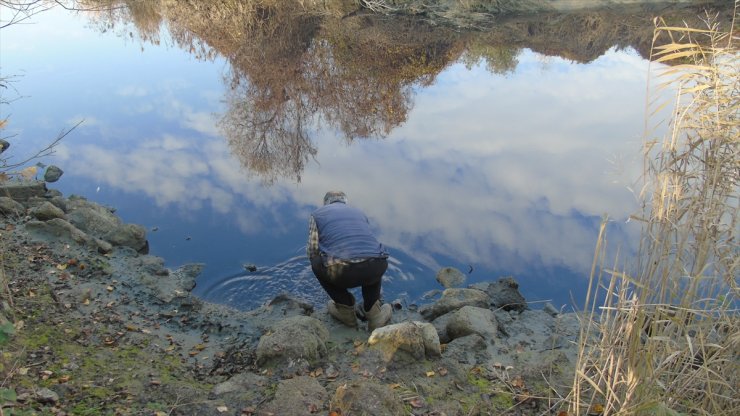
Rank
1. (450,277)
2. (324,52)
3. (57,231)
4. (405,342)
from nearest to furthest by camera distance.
A: 1. (405,342)
2. (57,231)
3. (450,277)
4. (324,52)

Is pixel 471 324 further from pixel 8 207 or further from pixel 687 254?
pixel 8 207

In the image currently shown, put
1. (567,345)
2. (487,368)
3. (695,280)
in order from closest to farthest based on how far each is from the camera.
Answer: (695,280) < (487,368) < (567,345)

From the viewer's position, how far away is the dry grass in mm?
3195

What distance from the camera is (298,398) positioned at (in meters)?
3.94

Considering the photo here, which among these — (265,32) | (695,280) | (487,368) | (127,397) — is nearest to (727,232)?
(695,280)

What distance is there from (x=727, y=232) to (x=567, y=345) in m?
2.45

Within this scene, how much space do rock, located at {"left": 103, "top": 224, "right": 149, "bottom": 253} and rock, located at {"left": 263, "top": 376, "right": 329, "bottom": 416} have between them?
4.44 metres

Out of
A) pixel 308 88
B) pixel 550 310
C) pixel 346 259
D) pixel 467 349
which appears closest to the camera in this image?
pixel 467 349

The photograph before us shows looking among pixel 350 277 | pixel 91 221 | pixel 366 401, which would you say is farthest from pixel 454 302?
pixel 91 221

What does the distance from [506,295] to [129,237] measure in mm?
5028

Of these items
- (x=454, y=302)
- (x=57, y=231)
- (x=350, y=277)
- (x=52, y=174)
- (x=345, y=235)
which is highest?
(x=345, y=235)

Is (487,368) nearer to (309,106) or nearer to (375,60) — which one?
(309,106)

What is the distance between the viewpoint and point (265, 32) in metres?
17.5

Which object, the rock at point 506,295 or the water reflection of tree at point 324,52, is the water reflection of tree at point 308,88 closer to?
the water reflection of tree at point 324,52
